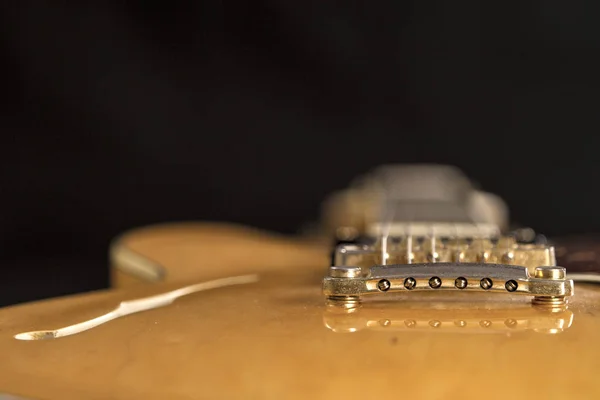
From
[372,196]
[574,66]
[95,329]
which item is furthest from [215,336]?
[574,66]

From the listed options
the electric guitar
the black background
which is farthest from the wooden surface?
the black background

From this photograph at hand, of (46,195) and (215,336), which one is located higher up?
(46,195)

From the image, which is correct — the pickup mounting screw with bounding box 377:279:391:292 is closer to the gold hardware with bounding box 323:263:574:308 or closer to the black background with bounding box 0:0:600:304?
the gold hardware with bounding box 323:263:574:308

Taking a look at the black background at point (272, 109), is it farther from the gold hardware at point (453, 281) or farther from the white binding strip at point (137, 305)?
the gold hardware at point (453, 281)

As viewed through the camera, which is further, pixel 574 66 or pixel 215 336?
pixel 574 66

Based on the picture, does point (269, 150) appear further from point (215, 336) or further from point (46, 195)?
point (215, 336)

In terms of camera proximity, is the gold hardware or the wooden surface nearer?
the wooden surface

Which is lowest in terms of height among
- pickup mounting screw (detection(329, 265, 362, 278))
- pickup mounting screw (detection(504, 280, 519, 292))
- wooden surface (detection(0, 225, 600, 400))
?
wooden surface (detection(0, 225, 600, 400))

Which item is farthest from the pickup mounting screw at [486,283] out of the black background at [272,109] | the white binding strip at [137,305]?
the black background at [272,109]

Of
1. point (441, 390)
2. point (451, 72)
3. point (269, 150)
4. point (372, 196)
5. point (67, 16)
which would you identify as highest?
point (67, 16)
